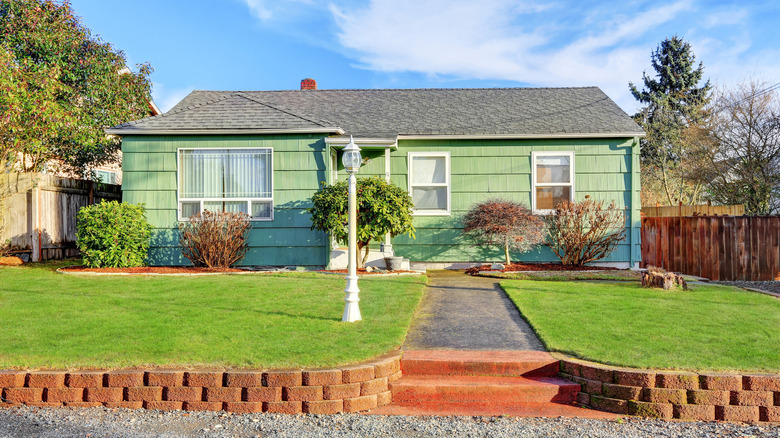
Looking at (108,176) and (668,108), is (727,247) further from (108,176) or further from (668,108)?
(108,176)

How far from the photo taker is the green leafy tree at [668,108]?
28188mm

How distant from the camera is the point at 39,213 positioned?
475 inches

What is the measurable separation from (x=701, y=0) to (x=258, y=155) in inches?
433

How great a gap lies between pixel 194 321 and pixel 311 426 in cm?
265

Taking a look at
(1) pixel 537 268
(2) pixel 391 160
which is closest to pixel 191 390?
(1) pixel 537 268

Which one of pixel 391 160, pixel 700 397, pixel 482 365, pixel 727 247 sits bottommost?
pixel 700 397

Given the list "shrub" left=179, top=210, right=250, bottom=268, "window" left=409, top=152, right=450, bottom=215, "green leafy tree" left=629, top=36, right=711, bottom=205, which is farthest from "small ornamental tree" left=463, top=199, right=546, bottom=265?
"green leafy tree" left=629, top=36, right=711, bottom=205

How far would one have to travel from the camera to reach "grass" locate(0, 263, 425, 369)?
4.87 m

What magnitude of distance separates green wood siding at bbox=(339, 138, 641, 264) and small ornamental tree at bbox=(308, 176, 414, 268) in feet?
5.85

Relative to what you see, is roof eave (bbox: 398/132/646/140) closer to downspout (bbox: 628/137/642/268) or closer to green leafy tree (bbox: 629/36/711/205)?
downspout (bbox: 628/137/642/268)

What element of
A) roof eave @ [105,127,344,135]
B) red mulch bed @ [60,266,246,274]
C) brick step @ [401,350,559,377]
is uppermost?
roof eave @ [105,127,344,135]

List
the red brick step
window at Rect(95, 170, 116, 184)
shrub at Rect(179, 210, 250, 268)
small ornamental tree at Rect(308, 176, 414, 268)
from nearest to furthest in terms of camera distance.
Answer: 1. the red brick step
2. small ornamental tree at Rect(308, 176, 414, 268)
3. shrub at Rect(179, 210, 250, 268)
4. window at Rect(95, 170, 116, 184)

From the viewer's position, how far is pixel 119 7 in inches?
445

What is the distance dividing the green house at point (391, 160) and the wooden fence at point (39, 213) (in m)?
2.69
